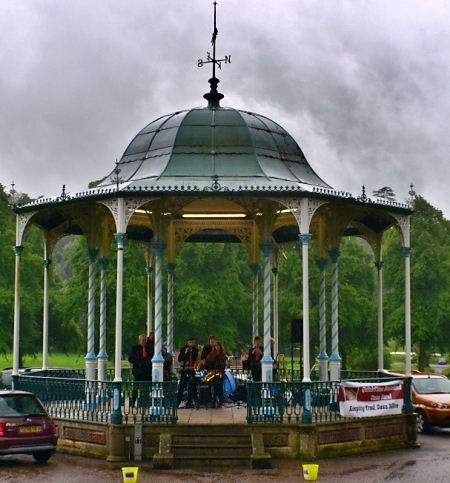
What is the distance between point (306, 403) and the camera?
1634cm

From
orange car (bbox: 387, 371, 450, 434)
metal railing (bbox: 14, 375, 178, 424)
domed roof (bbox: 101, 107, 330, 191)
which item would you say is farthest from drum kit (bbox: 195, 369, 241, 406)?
domed roof (bbox: 101, 107, 330, 191)

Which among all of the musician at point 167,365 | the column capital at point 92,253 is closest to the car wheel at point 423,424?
the musician at point 167,365

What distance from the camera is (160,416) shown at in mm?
16453

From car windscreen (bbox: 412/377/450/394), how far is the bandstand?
5.47 ft

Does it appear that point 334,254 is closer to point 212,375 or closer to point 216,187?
point 212,375

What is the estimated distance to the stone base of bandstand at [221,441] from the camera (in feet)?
51.1

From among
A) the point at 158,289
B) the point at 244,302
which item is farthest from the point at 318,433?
the point at 244,302

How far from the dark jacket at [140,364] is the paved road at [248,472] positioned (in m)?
2.72

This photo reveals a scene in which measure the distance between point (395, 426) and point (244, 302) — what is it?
77.5 ft

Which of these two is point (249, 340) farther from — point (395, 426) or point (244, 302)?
point (395, 426)

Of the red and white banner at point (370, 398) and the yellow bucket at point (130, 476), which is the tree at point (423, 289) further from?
the yellow bucket at point (130, 476)

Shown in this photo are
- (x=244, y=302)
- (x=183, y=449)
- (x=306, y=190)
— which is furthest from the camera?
(x=244, y=302)

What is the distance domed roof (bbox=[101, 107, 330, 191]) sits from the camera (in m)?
18.0

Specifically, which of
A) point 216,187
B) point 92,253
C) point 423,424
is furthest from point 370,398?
point 92,253
